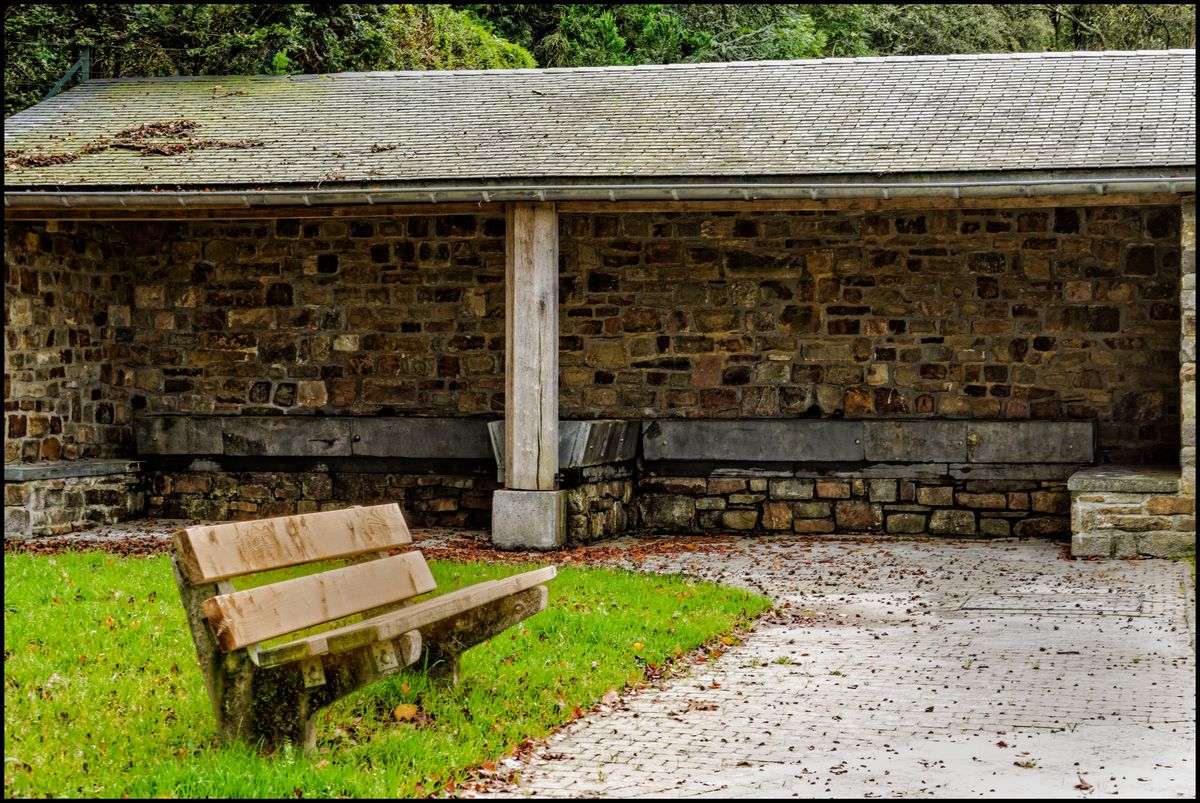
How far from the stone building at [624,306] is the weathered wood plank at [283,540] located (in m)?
5.21

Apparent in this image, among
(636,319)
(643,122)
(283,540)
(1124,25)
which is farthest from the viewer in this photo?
(1124,25)

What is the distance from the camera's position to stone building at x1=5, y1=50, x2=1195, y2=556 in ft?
36.4

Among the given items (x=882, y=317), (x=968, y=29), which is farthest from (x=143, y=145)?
(x=968, y=29)

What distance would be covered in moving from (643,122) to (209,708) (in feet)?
25.8

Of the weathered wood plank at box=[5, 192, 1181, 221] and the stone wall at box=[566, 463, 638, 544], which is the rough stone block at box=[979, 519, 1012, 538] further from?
the stone wall at box=[566, 463, 638, 544]

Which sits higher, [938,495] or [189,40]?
[189,40]

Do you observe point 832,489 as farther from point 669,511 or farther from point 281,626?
point 281,626

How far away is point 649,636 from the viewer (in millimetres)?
7535

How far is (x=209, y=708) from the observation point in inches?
219

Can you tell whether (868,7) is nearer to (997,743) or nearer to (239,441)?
(239,441)

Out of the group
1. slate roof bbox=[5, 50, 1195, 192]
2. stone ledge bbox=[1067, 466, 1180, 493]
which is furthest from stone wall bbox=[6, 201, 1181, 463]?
stone ledge bbox=[1067, 466, 1180, 493]

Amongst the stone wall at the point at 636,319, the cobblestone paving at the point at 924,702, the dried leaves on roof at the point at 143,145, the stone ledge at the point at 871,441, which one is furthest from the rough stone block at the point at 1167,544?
the dried leaves on roof at the point at 143,145

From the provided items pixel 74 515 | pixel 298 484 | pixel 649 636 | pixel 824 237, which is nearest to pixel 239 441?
pixel 298 484

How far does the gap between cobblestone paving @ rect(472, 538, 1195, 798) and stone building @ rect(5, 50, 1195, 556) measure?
84.3 inches
